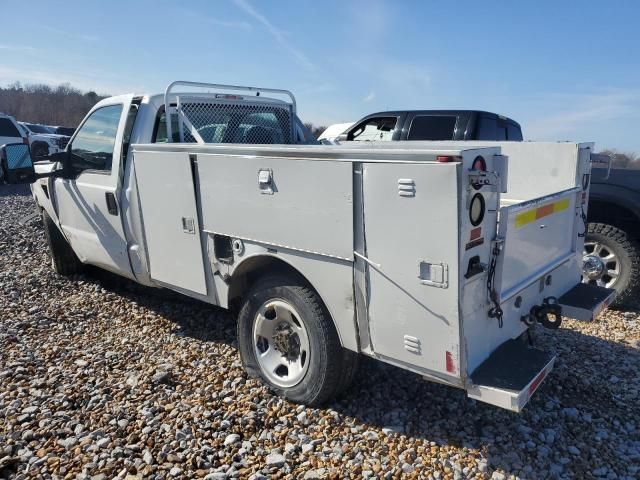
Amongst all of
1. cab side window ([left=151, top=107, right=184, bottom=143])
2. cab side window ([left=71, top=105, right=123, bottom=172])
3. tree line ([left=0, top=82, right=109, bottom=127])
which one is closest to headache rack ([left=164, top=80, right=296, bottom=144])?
cab side window ([left=151, top=107, right=184, bottom=143])

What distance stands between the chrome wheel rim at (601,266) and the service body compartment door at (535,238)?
1654mm

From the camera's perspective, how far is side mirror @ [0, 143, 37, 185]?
15.8 feet

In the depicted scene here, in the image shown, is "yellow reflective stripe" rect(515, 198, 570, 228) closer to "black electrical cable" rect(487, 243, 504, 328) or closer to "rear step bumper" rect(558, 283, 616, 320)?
"black electrical cable" rect(487, 243, 504, 328)

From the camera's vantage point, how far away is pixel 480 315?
2549 mm

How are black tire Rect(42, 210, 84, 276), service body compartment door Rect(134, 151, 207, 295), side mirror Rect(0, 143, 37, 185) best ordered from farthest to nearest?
black tire Rect(42, 210, 84, 276) < side mirror Rect(0, 143, 37, 185) < service body compartment door Rect(134, 151, 207, 295)

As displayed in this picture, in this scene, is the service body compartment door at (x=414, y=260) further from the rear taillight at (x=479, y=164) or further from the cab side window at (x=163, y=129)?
the cab side window at (x=163, y=129)

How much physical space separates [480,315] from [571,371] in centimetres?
170

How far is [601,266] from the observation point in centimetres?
519

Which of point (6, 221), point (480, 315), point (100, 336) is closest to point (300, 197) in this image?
point (480, 315)

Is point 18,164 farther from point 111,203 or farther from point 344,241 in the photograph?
point 344,241

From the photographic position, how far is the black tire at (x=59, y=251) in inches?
234

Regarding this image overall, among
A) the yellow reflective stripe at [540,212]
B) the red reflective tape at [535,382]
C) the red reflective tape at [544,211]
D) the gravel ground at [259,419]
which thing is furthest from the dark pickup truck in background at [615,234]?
the red reflective tape at [535,382]

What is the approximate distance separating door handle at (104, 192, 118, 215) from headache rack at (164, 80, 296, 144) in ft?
2.38

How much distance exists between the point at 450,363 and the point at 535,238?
3.59 ft
